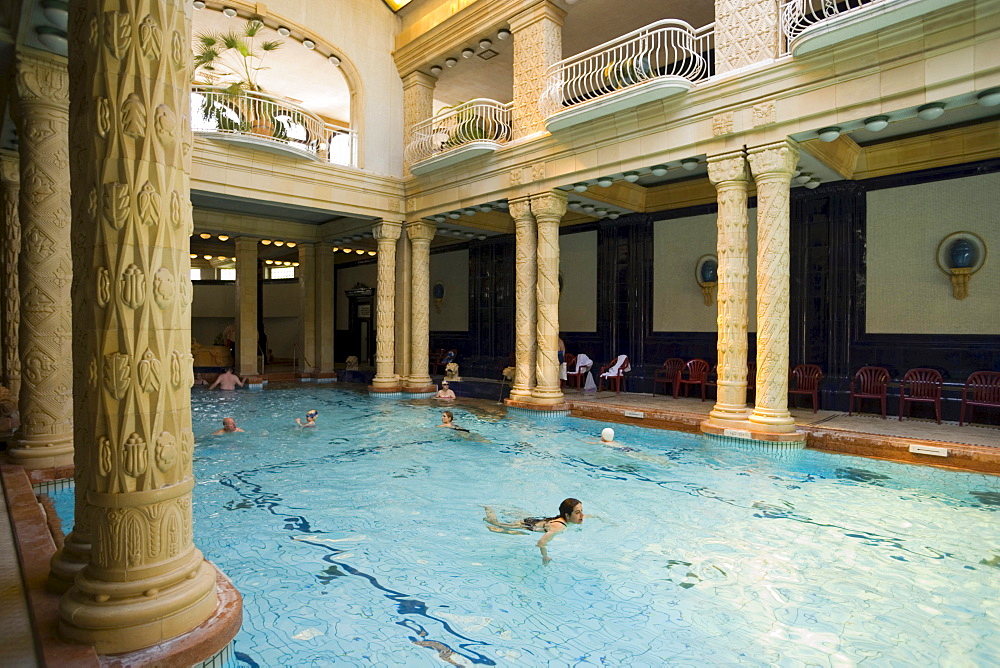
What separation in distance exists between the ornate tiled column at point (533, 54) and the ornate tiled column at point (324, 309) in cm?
925

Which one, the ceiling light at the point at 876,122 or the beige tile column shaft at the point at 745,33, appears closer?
the ceiling light at the point at 876,122

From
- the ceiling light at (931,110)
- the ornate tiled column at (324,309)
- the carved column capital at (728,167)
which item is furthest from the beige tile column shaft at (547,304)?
the ornate tiled column at (324,309)

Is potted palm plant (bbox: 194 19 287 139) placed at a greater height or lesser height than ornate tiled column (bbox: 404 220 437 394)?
greater

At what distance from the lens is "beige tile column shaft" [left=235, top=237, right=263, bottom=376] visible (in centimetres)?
1781

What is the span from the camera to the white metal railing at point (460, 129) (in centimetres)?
1309

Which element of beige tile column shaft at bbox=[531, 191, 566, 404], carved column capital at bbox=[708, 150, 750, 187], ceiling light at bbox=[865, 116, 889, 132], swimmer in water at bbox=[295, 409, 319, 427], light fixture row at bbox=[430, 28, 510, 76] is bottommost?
swimmer in water at bbox=[295, 409, 319, 427]

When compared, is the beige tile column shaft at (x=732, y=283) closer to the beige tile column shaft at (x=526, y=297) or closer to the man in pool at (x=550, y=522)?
the beige tile column shaft at (x=526, y=297)

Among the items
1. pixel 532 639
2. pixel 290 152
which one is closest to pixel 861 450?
pixel 532 639

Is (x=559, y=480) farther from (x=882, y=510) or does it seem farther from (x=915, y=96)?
(x=915, y=96)

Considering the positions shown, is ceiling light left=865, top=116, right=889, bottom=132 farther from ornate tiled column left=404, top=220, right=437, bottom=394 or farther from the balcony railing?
ornate tiled column left=404, top=220, right=437, bottom=394

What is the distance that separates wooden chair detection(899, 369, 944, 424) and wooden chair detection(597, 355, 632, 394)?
574cm

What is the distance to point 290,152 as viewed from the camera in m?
12.7

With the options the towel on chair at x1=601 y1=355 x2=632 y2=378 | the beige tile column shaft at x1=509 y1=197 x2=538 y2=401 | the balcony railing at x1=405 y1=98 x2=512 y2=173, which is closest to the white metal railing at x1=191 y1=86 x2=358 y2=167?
the balcony railing at x1=405 y1=98 x2=512 y2=173

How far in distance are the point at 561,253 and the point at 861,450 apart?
977cm
